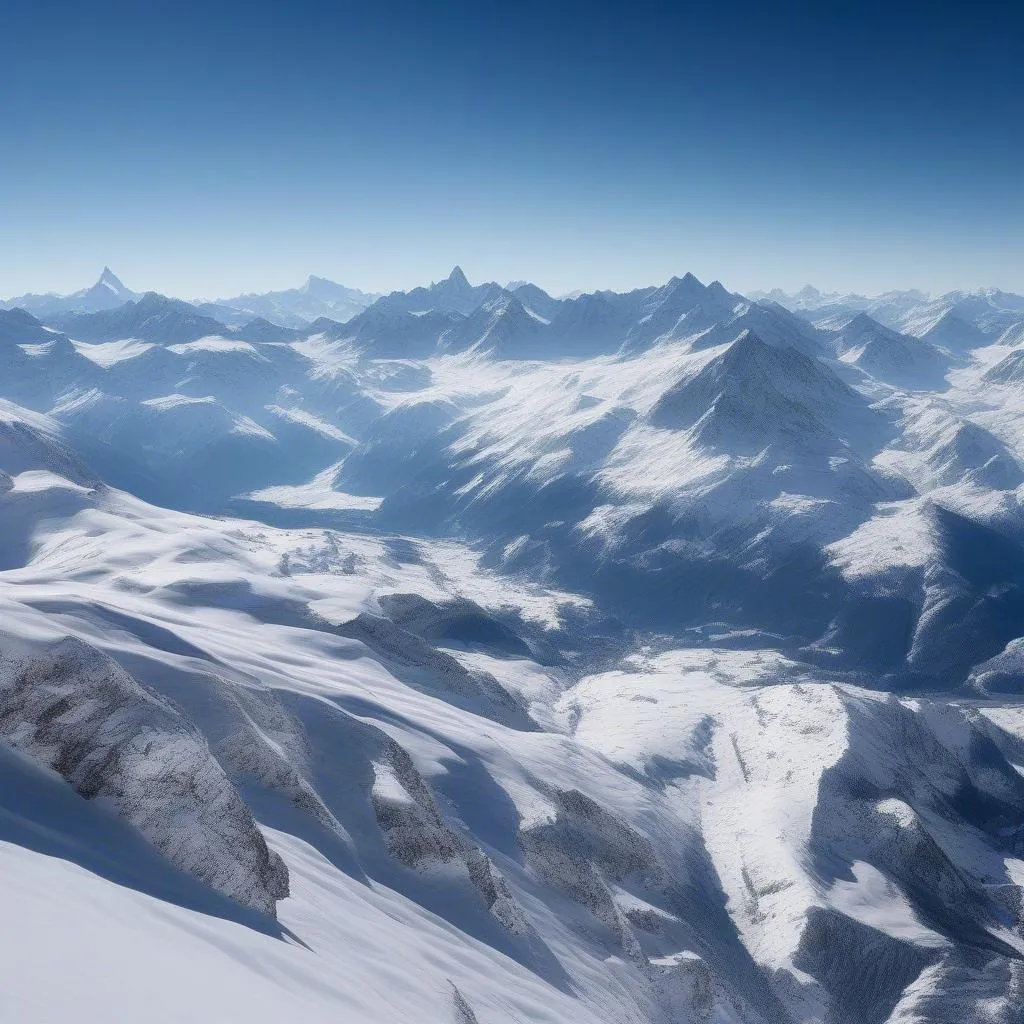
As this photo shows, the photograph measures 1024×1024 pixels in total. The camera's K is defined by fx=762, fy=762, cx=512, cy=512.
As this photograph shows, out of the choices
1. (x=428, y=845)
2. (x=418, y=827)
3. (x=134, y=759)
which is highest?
(x=134, y=759)

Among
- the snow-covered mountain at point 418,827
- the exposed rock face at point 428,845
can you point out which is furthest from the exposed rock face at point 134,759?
the exposed rock face at point 428,845

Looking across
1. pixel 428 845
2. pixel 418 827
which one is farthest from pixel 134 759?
pixel 428 845

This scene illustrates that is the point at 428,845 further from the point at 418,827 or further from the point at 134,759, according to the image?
the point at 134,759

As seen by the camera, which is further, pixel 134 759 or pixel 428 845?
pixel 428 845

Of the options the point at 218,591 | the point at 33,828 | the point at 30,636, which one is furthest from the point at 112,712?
the point at 218,591

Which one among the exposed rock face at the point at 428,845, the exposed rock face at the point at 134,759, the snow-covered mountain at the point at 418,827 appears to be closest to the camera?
the snow-covered mountain at the point at 418,827

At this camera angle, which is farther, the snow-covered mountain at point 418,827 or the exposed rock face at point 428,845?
the exposed rock face at point 428,845

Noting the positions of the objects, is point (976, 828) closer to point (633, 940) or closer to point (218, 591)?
point (633, 940)

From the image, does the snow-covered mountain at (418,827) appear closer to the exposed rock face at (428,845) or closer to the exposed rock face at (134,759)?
the exposed rock face at (134,759)

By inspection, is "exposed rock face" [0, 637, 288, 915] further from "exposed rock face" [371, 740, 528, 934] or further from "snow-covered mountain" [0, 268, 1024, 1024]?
"exposed rock face" [371, 740, 528, 934]
